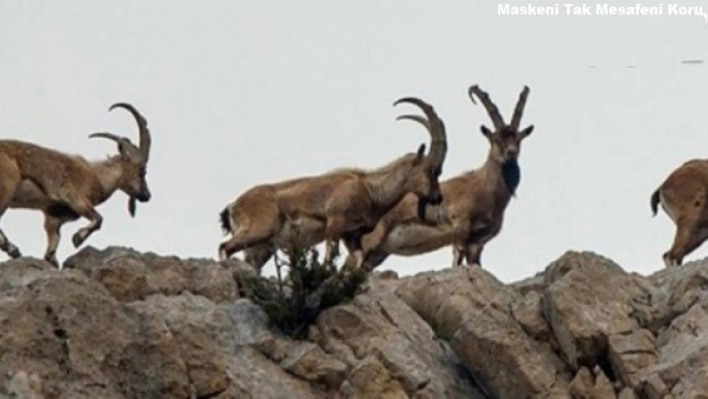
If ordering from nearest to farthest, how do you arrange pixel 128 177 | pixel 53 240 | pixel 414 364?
pixel 414 364 → pixel 53 240 → pixel 128 177

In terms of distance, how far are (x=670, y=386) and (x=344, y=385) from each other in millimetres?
2385

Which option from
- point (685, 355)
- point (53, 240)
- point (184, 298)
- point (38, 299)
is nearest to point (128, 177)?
point (53, 240)

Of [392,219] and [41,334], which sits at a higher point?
[392,219]

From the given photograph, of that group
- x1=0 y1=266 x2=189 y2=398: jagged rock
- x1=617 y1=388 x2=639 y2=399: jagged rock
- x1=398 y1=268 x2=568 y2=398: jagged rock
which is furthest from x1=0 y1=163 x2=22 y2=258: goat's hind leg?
x1=617 y1=388 x2=639 y2=399: jagged rock

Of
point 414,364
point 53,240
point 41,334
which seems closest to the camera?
point 41,334

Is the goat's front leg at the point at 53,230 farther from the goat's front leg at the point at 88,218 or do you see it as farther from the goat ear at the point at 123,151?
the goat ear at the point at 123,151

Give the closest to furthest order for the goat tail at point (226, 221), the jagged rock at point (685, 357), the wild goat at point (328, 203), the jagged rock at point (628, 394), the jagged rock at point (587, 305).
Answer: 1. the jagged rock at point (685, 357)
2. the jagged rock at point (628, 394)
3. the jagged rock at point (587, 305)
4. the wild goat at point (328, 203)
5. the goat tail at point (226, 221)

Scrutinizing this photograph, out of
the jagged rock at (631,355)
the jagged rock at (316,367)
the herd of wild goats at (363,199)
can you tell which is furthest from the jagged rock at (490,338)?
the herd of wild goats at (363,199)

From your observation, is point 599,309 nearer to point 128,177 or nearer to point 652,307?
point 652,307

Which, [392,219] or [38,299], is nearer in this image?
[38,299]

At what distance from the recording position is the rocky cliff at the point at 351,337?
460 inches

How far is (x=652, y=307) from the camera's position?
13094 mm

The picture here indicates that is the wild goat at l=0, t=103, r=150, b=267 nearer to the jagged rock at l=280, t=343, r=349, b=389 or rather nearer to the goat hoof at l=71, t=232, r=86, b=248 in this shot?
the goat hoof at l=71, t=232, r=86, b=248

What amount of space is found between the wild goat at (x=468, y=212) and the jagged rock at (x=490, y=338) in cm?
418
